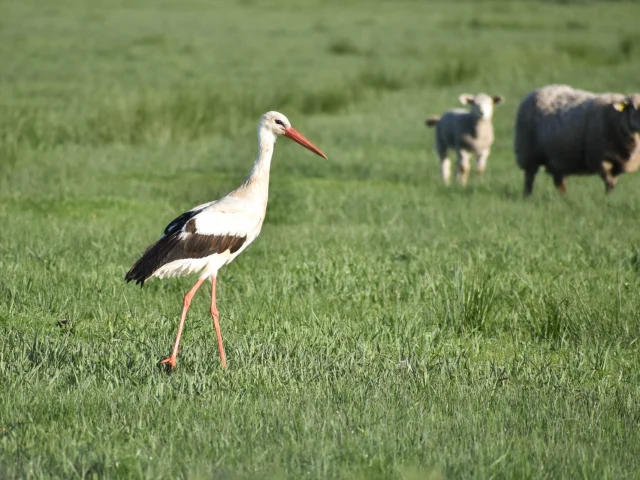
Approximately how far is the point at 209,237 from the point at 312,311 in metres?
1.28

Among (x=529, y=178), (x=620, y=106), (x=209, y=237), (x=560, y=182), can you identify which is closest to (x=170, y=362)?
(x=209, y=237)

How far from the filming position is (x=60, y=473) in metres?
4.22

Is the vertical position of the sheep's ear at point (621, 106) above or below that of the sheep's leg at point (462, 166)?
above

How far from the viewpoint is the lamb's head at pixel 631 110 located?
533 inches

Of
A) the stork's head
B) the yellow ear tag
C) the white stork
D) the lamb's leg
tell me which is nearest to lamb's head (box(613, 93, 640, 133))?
the yellow ear tag

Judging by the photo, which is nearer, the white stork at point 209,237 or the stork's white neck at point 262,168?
the white stork at point 209,237

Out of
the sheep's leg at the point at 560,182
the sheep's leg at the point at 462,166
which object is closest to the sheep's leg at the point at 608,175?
the sheep's leg at the point at 560,182

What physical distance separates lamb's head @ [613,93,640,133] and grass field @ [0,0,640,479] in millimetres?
915

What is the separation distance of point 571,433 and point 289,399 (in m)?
1.44

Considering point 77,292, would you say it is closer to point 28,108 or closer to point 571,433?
point 571,433

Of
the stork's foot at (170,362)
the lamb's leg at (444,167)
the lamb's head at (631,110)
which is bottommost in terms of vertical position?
the lamb's leg at (444,167)

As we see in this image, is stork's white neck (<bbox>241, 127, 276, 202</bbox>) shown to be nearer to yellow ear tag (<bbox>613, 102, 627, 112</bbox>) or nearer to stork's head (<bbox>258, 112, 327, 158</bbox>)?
stork's head (<bbox>258, 112, 327, 158</bbox>)

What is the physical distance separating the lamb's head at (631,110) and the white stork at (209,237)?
26.8 ft

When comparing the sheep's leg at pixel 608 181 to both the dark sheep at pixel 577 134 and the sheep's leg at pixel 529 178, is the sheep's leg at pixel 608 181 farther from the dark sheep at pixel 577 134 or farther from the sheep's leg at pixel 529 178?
the sheep's leg at pixel 529 178
